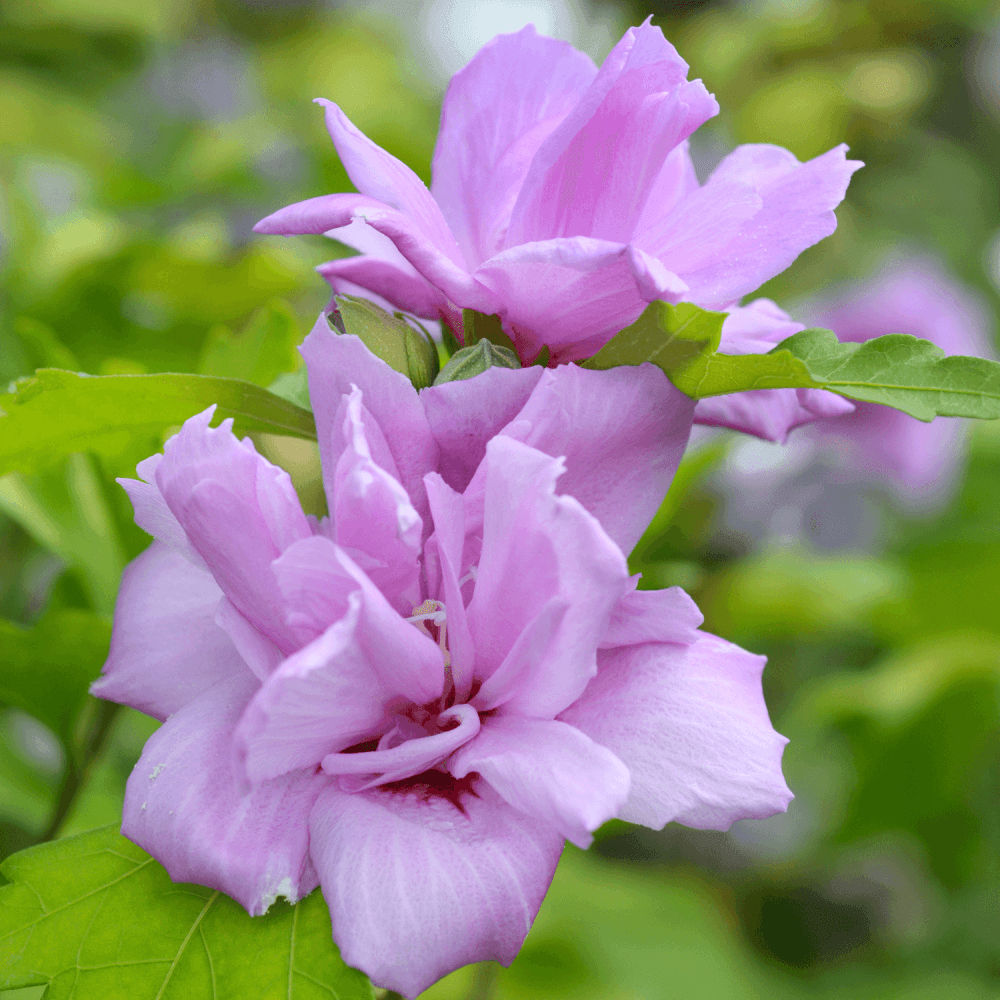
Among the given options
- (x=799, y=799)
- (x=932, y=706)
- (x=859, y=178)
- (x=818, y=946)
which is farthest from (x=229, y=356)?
(x=859, y=178)

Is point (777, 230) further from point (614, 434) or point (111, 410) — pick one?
point (111, 410)

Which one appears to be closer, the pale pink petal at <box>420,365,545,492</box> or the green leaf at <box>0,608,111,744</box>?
the pale pink petal at <box>420,365,545,492</box>

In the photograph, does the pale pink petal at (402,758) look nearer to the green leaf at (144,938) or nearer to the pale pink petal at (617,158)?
the green leaf at (144,938)

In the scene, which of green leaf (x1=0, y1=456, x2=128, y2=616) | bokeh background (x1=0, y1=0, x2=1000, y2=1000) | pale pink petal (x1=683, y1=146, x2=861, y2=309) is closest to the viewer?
pale pink petal (x1=683, y1=146, x2=861, y2=309)

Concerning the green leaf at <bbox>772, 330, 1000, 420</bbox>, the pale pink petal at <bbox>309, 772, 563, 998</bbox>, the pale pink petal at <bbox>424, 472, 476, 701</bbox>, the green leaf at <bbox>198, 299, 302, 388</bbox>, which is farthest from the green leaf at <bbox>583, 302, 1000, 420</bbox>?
the green leaf at <bbox>198, 299, 302, 388</bbox>

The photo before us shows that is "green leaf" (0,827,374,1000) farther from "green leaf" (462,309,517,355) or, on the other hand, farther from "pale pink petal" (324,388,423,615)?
"green leaf" (462,309,517,355)

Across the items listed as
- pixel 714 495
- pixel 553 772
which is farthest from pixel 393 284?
pixel 714 495

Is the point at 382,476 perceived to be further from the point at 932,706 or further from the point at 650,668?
the point at 932,706
